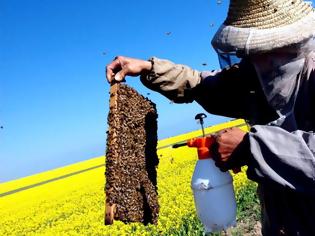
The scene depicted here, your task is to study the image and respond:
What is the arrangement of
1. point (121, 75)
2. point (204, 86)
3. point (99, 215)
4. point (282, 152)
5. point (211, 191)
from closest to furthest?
point (282, 152)
point (211, 191)
point (121, 75)
point (204, 86)
point (99, 215)

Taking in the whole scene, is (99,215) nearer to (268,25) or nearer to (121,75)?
(121,75)

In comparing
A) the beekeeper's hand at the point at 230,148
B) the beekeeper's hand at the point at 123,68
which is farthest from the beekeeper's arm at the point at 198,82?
the beekeeper's hand at the point at 230,148

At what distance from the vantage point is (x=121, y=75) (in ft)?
11.0

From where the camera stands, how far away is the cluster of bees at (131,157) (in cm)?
303

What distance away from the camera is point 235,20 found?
300cm

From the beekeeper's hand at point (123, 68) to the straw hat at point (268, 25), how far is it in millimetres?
771

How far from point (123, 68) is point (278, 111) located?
1.10 metres

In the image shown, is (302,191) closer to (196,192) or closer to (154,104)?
(196,192)

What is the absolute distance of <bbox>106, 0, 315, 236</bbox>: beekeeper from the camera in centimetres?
272

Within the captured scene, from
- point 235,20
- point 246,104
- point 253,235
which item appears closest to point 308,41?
point 235,20

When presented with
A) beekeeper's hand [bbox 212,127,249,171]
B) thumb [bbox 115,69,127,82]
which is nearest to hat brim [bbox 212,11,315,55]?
beekeeper's hand [bbox 212,127,249,171]

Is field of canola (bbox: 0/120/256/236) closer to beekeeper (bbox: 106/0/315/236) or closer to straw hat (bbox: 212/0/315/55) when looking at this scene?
beekeeper (bbox: 106/0/315/236)

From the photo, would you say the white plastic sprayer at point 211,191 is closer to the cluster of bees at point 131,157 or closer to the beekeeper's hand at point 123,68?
the cluster of bees at point 131,157

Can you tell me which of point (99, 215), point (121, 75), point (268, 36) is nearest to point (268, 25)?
point (268, 36)
